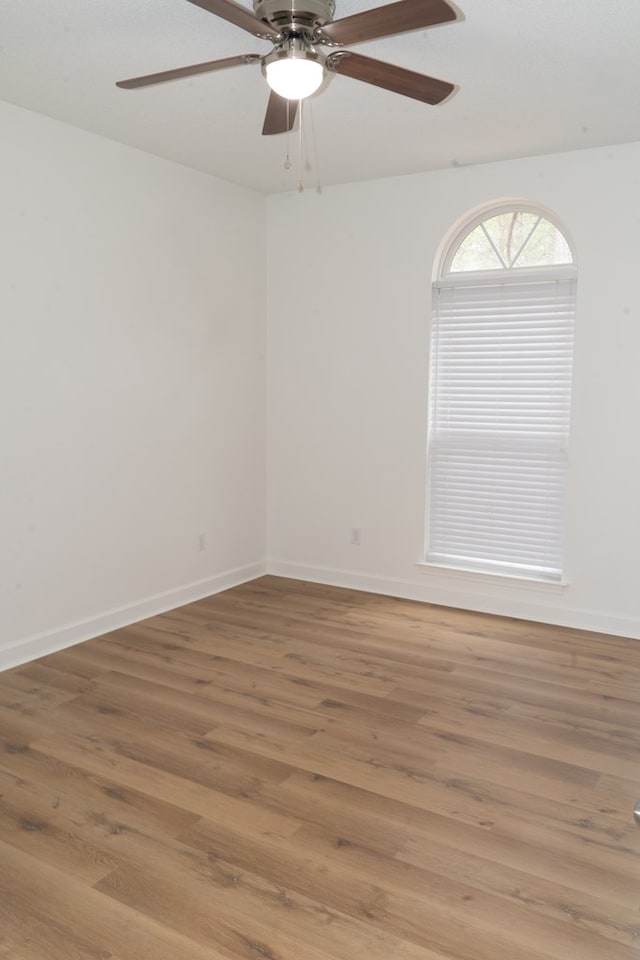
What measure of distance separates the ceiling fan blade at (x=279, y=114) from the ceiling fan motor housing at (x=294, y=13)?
354mm

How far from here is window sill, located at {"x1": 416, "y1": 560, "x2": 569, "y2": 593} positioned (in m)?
4.42

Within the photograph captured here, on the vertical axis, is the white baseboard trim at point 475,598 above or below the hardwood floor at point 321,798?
above

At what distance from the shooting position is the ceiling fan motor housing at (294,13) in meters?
2.28

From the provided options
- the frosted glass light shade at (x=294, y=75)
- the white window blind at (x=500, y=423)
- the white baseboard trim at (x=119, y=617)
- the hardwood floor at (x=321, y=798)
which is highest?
the frosted glass light shade at (x=294, y=75)

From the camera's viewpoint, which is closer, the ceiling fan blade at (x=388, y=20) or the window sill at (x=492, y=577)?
the ceiling fan blade at (x=388, y=20)

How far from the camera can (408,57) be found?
117 inches

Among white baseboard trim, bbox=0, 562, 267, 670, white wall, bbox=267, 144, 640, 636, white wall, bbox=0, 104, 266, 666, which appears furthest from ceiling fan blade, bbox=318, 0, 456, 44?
white baseboard trim, bbox=0, 562, 267, 670

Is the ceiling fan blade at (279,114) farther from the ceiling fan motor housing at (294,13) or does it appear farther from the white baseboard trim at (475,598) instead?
the white baseboard trim at (475,598)

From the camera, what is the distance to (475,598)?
471 cm

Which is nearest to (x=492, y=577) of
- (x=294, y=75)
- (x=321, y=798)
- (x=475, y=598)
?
(x=475, y=598)

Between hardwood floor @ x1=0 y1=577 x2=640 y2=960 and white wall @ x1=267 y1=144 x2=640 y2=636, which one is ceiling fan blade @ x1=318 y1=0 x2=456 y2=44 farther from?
hardwood floor @ x1=0 y1=577 x2=640 y2=960

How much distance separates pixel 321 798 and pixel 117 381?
2.60 meters

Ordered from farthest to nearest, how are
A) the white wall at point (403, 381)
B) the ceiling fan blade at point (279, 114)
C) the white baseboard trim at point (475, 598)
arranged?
the white baseboard trim at point (475, 598), the white wall at point (403, 381), the ceiling fan blade at point (279, 114)

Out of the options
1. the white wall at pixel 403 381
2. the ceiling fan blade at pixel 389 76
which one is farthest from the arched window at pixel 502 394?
the ceiling fan blade at pixel 389 76
